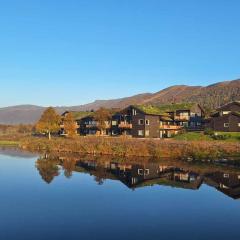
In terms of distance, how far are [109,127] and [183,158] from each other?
115 feet

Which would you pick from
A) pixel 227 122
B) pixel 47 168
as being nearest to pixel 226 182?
pixel 47 168

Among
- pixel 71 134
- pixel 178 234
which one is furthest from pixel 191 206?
pixel 71 134

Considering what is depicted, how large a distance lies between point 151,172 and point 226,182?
10.1m

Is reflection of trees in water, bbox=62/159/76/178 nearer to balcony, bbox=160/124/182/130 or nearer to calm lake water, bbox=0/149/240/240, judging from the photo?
calm lake water, bbox=0/149/240/240

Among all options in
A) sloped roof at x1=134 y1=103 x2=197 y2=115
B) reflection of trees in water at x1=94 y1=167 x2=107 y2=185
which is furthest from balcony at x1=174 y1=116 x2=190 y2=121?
reflection of trees in water at x1=94 y1=167 x2=107 y2=185

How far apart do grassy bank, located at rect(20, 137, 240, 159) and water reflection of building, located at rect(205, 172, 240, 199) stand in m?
10.8

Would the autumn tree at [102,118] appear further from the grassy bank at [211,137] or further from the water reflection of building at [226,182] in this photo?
the water reflection of building at [226,182]

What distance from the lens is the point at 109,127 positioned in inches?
3521

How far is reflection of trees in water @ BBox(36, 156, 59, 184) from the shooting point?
1713 inches

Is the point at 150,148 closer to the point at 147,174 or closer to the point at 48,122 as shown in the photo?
the point at 147,174

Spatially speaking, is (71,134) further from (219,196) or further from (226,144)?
(219,196)

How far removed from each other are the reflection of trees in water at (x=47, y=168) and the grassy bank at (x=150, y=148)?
10.2 m

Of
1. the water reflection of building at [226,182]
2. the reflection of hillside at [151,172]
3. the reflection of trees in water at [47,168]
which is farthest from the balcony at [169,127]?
the water reflection of building at [226,182]

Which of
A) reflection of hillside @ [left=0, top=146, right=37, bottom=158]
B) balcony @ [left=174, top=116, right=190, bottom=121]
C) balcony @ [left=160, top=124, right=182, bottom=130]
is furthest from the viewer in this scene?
balcony @ [left=174, top=116, right=190, bottom=121]
